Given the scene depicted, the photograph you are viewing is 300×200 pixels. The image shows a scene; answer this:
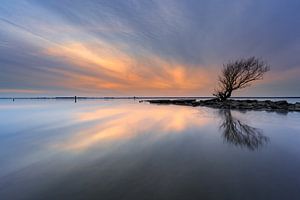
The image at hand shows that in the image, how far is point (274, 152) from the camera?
14.9 ft

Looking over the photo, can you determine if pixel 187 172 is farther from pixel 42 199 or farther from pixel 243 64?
pixel 243 64

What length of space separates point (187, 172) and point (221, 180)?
0.60 m

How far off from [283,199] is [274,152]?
2.51m

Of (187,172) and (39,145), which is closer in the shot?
(187,172)

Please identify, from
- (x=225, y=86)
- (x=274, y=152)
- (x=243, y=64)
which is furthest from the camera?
(x=225, y=86)

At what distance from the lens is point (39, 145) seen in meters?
5.57

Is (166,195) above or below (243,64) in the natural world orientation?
below

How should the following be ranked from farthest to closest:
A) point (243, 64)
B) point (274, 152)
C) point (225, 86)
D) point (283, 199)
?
point (225, 86), point (243, 64), point (274, 152), point (283, 199)

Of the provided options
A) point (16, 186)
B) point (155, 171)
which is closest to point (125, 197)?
point (155, 171)

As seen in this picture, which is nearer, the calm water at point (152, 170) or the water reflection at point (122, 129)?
the calm water at point (152, 170)

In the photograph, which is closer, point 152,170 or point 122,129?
point 152,170

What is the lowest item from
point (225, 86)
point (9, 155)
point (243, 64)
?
point (9, 155)

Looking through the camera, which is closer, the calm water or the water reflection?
the calm water

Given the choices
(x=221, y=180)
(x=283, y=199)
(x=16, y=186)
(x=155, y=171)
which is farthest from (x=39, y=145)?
(x=283, y=199)
